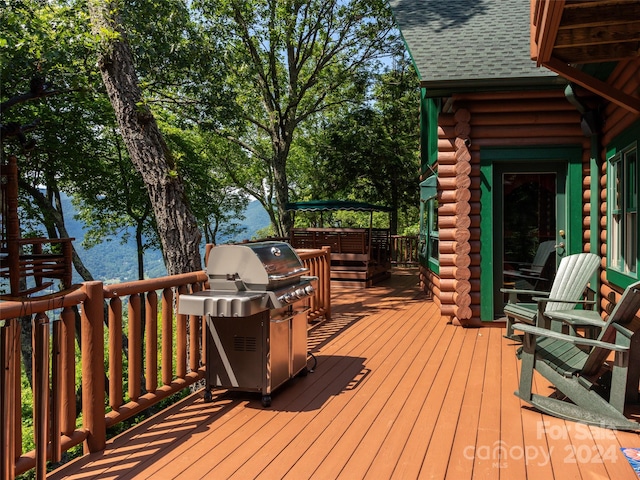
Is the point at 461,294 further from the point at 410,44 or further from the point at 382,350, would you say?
the point at 410,44

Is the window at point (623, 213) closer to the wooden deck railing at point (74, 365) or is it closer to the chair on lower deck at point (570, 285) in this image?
the chair on lower deck at point (570, 285)

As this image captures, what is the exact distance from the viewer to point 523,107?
612 centimetres

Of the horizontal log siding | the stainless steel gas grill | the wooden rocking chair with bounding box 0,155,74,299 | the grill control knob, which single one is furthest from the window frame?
the wooden rocking chair with bounding box 0,155,74,299

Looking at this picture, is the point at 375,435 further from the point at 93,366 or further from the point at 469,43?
the point at 469,43

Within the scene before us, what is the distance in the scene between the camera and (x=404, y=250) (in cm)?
1711

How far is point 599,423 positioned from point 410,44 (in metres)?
5.49

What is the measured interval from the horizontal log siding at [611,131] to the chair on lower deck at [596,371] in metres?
1.91

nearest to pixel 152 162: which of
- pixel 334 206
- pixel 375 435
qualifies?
pixel 375 435

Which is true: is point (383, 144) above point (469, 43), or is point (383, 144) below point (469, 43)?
above

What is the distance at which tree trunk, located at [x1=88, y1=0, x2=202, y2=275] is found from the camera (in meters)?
6.18

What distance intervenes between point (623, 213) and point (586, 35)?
196 cm

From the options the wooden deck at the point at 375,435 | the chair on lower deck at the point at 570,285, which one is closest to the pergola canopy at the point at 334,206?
the chair on lower deck at the point at 570,285

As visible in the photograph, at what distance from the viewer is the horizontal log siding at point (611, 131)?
4.35 meters

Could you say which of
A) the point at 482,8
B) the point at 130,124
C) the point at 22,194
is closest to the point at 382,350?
the point at 130,124
